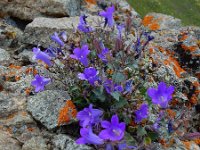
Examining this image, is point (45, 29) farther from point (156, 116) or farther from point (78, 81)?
point (156, 116)

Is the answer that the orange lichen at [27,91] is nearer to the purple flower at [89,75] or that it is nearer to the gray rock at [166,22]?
the purple flower at [89,75]

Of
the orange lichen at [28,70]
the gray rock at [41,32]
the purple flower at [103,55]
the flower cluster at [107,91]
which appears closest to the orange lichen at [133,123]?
the flower cluster at [107,91]

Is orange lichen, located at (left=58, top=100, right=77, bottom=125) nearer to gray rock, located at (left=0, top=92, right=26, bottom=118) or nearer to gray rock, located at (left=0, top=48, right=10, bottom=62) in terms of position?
gray rock, located at (left=0, top=92, right=26, bottom=118)

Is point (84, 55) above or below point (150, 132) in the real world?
above

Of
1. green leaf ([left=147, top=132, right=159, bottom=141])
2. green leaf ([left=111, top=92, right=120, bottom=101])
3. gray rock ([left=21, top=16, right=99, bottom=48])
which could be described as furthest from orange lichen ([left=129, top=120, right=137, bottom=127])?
gray rock ([left=21, top=16, right=99, bottom=48])

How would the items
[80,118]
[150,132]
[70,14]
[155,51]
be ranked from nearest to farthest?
[80,118] → [150,132] → [155,51] → [70,14]

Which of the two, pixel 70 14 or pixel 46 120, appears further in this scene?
pixel 70 14

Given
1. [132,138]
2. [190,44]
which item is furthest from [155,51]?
[132,138]
